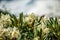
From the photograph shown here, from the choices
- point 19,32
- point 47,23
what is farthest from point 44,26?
point 19,32

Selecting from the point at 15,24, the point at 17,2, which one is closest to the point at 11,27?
the point at 15,24

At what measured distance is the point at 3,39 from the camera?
2096 millimetres

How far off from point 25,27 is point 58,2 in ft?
26.2

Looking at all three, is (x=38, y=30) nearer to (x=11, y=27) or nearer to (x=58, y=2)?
(x=11, y=27)

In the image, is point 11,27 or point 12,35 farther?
point 11,27

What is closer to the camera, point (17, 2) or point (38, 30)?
point (38, 30)

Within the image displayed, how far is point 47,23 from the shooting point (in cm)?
227

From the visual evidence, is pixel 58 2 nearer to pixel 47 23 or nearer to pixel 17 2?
pixel 17 2

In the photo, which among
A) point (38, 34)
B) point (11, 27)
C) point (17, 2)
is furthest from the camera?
point (17, 2)

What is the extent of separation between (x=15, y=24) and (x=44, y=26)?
0.92 ft

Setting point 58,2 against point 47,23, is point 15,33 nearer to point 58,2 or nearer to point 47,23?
point 47,23

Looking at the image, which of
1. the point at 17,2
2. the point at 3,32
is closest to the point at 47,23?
the point at 3,32

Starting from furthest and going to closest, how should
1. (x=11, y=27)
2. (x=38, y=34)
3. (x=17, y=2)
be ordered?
1. (x=17, y=2)
2. (x=11, y=27)
3. (x=38, y=34)

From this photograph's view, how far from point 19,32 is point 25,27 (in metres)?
0.12
